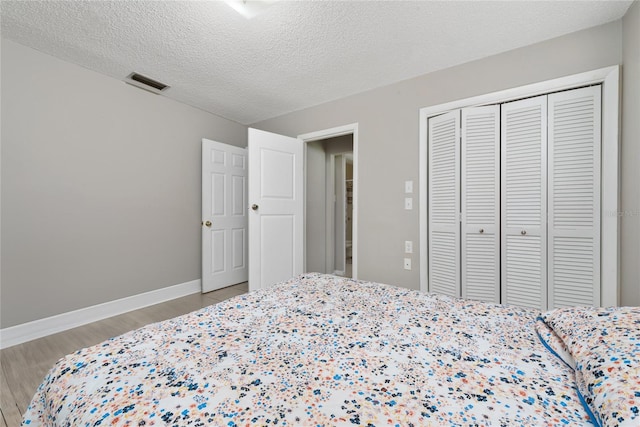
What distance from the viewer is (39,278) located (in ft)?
7.25

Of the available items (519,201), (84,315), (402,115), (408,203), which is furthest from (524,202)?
(84,315)

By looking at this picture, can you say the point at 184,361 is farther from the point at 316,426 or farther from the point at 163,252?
the point at 163,252

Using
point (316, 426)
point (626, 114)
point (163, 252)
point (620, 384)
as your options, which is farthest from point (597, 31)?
point (163, 252)

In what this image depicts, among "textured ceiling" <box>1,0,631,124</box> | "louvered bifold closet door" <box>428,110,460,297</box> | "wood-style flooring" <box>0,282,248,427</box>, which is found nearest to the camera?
"wood-style flooring" <box>0,282,248,427</box>

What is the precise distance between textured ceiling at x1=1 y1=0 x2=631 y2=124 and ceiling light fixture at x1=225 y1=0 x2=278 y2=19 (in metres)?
0.06

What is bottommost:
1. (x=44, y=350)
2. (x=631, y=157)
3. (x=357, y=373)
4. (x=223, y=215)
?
(x=44, y=350)

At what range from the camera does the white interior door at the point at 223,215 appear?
3365mm

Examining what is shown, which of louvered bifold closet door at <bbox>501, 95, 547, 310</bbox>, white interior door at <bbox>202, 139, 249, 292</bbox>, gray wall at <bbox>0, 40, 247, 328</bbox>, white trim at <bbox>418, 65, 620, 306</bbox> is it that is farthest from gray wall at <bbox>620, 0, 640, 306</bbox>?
gray wall at <bbox>0, 40, 247, 328</bbox>

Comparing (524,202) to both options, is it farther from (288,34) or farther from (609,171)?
(288,34)

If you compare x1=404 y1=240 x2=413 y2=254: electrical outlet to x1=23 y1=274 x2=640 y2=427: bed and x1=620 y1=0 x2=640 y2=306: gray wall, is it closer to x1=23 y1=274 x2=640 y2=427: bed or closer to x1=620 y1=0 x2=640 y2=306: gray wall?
x1=620 y1=0 x2=640 y2=306: gray wall

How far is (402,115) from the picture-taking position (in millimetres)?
2709

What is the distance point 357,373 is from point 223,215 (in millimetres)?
3190

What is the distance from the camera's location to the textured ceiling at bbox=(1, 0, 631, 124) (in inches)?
68.9


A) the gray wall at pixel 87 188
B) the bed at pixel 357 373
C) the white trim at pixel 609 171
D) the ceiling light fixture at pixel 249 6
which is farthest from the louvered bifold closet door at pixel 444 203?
the gray wall at pixel 87 188
